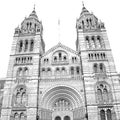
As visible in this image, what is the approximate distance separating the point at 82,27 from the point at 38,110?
717 inches

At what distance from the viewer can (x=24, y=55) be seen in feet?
90.3

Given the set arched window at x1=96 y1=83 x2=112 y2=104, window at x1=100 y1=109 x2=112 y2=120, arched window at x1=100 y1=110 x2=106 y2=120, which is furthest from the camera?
arched window at x1=96 y1=83 x2=112 y2=104

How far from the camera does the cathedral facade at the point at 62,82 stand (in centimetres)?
2241

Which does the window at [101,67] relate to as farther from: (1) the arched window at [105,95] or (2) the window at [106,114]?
(2) the window at [106,114]

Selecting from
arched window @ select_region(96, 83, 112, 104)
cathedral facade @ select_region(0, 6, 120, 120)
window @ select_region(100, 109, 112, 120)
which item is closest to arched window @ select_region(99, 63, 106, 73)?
cathedral facade @ select_region(0, 6, 120, 120)

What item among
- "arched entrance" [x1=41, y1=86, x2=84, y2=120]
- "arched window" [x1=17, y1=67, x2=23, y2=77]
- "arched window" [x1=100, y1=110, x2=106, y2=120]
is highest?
"arched window" [x1=17, y1=67, x2=23, y2=77]

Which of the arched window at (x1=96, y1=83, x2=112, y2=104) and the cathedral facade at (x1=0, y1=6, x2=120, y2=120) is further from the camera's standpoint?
the arched window at (x1=96, y1=83, x2=112, y2=104)

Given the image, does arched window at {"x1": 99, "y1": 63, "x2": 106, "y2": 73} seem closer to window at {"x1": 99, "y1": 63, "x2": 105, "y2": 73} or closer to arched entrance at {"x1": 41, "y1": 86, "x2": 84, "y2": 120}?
window at {"x1": 99, "y1": 63, "x2": 105, "y2": 73}

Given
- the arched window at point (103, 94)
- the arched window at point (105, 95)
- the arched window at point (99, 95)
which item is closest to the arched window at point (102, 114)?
the arched window at point (103, 94)

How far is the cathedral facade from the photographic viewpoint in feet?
73.5

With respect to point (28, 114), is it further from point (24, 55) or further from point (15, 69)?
point (24, 55)

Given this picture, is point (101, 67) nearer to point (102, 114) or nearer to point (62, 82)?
point (62, 82)

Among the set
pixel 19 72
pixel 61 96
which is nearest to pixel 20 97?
pixel 19 72

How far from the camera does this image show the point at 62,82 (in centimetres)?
2481
